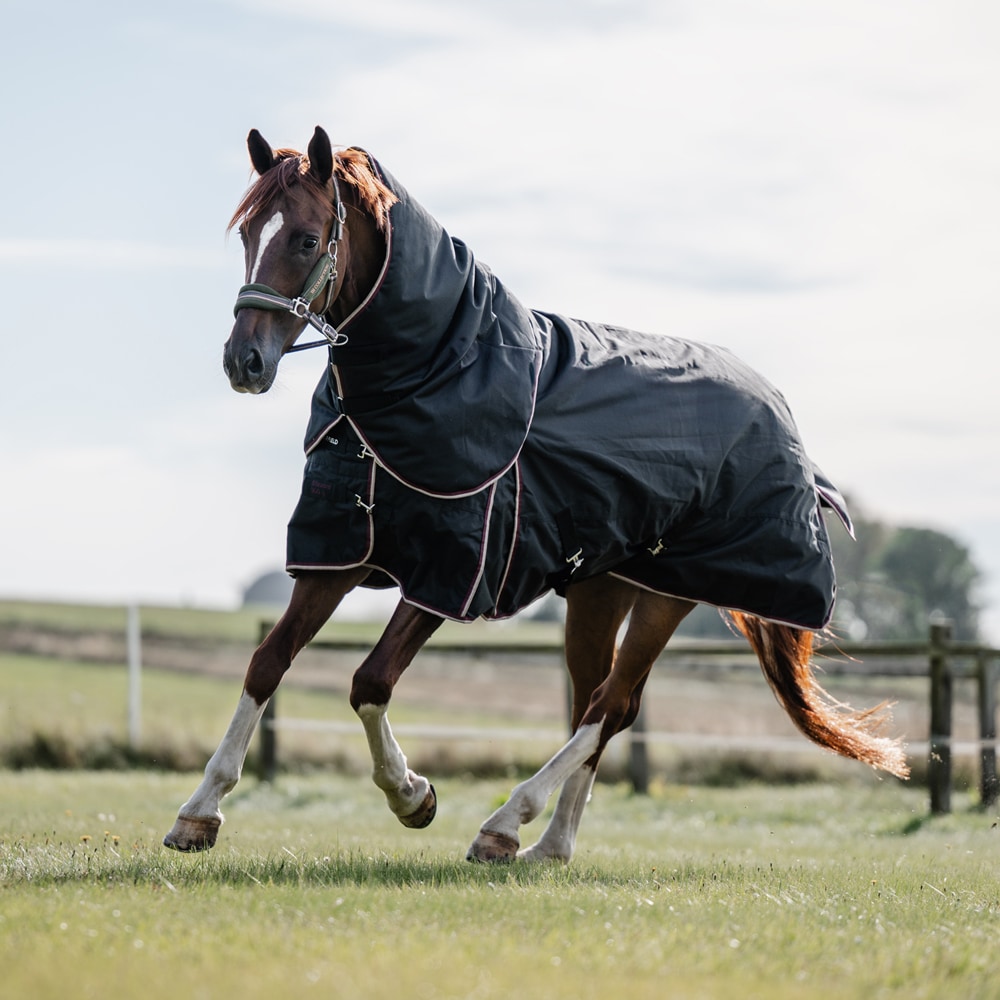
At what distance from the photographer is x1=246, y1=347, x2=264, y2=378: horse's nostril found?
14.2ft

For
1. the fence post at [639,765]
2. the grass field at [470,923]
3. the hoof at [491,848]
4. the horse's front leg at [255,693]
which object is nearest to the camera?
the grass field at [470,923]

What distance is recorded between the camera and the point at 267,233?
14.9 feet

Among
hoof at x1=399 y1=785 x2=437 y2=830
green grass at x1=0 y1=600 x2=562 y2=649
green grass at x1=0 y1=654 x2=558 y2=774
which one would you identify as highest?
hoof at x1=399 y1=785 x2=437 y2=830

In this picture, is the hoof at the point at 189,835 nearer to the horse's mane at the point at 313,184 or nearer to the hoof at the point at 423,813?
the hoof at the point at 423,813

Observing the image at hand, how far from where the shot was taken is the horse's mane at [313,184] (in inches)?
181

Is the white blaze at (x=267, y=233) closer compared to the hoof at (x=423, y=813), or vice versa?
the white blaze at (x=267, y=233)

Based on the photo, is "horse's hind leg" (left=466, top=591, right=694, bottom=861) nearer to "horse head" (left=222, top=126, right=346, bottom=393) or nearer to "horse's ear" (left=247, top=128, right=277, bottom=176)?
"horse head" (left=222, top=126, right=346, bottom=393)

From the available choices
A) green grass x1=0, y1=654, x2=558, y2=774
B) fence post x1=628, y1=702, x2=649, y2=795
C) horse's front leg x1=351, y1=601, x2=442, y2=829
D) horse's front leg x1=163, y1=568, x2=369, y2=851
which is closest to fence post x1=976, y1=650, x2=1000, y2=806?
fence post x1=628, y1=702, x2=649, y2=795

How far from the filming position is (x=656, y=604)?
5.86 metres

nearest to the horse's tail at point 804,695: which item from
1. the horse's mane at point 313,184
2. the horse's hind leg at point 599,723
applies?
the horse's hind leg at point 599,723

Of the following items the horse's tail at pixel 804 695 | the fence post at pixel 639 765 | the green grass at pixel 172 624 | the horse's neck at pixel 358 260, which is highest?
the horse's neck at pixel 358 260

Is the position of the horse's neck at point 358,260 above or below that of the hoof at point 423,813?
above

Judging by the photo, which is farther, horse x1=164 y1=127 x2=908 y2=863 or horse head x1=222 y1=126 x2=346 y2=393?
horse x1=164 y1=127 x2=908 y2=863

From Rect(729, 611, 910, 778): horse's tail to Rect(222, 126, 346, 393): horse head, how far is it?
9.22ft
